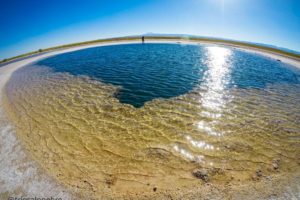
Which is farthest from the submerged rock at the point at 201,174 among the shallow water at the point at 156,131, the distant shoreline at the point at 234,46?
the distant shoreline at the point at 234,46

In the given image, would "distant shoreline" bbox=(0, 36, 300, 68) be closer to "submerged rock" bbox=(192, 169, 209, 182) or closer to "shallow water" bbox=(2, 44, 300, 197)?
"shallow water" bbox=(2, 44, 300, 197)

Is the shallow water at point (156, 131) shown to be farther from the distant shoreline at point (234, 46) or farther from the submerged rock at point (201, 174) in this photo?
the distant shoreline at point (234, 46)

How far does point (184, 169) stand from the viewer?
666 cm

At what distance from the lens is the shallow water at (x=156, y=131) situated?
6496 mm

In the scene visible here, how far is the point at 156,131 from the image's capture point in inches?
359

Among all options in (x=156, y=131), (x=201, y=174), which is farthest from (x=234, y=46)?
(x=201, y=174)

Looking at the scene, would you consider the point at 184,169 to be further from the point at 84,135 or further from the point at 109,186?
the point at 84,135

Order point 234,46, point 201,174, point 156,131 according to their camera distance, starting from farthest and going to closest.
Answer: point 234,46, point 156,131, point 201,174

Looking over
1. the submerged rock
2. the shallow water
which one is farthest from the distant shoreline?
the submerged rock

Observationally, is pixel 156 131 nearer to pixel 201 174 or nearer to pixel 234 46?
pixel 201 174

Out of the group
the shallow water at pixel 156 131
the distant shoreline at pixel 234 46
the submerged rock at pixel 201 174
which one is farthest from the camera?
the distant shoreline at pixel 234 46

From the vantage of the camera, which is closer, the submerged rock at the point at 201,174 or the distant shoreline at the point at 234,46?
the submerged rock at the point at 201,174

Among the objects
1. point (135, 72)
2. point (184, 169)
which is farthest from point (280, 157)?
point (135, 72)

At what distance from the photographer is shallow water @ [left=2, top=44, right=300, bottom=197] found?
650cm
